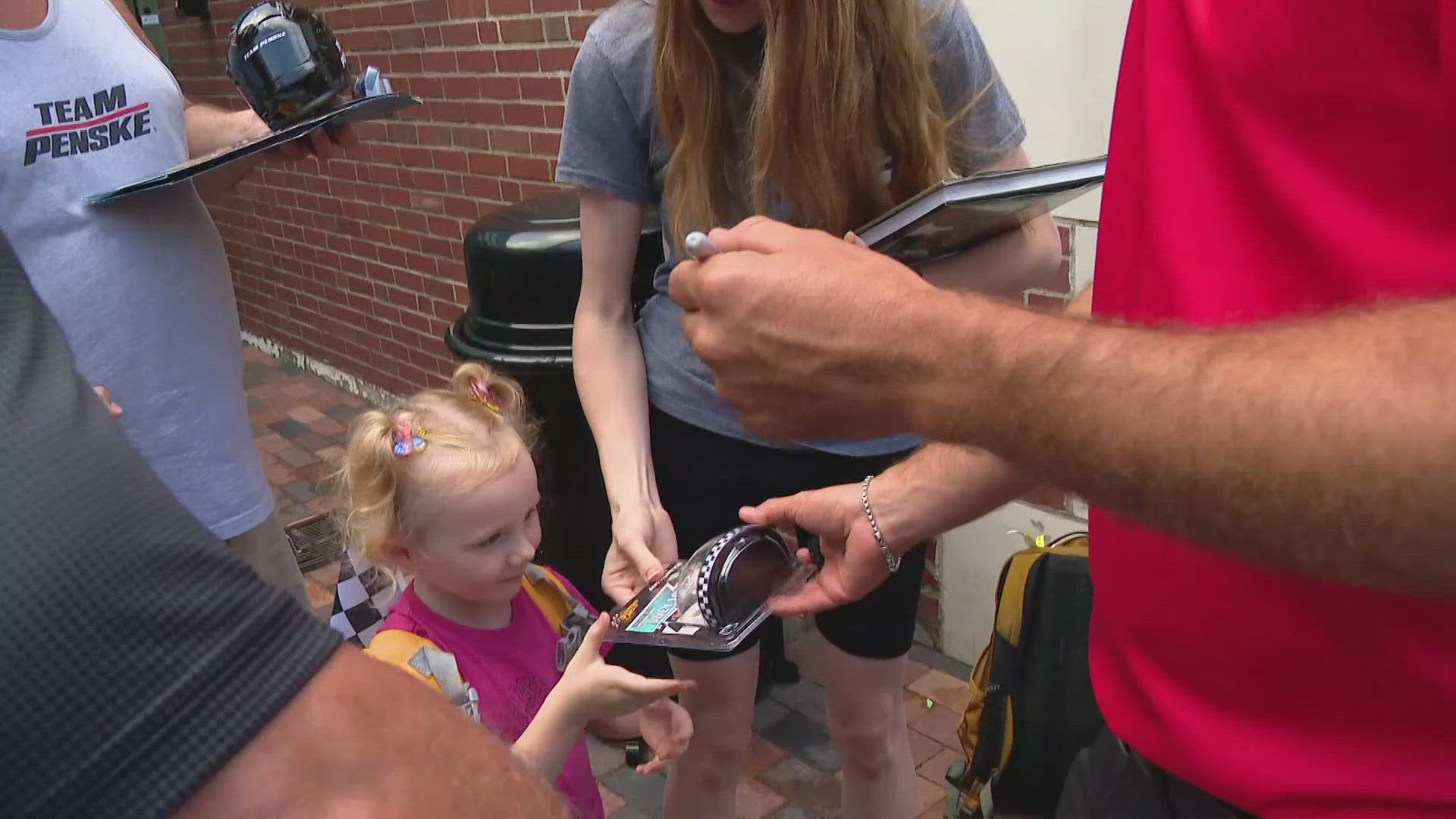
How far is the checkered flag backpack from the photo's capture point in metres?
2.13

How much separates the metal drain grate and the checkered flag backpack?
7.04ft

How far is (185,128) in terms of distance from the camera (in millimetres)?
2289

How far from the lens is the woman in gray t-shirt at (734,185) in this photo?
1.68 m

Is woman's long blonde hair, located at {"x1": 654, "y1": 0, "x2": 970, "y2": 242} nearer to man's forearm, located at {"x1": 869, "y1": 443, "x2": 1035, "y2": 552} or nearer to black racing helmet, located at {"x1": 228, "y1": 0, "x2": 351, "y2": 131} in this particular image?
man's forearm, located at {"x1": 869, "y1": 443, "x2": 1035, "y2": 552}

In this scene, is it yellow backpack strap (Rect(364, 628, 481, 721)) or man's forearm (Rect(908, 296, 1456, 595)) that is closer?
man's forearm (Rect(908, 296, 1456, 595))

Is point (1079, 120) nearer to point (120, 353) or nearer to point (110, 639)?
point (120, 353)

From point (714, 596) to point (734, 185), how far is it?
0.73 metres

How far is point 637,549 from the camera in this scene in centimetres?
176

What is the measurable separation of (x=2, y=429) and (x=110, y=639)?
0.53ft

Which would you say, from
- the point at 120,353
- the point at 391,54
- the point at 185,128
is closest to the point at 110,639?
the point at 120,353

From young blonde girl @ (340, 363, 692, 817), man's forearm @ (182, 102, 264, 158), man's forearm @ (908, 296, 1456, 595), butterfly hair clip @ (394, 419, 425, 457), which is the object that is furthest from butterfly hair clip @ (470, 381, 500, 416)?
man's forearm @ (908, 296, 1456, 595)

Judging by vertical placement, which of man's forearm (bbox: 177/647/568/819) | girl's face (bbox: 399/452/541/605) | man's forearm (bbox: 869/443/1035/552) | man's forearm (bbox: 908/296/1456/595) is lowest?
girl's face (bbox: 399/452/541/605)

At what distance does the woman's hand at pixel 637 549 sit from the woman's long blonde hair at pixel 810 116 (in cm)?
50

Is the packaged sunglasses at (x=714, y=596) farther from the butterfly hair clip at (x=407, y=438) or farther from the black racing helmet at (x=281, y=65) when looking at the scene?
the black racing helmet at (x=281, y=65)
